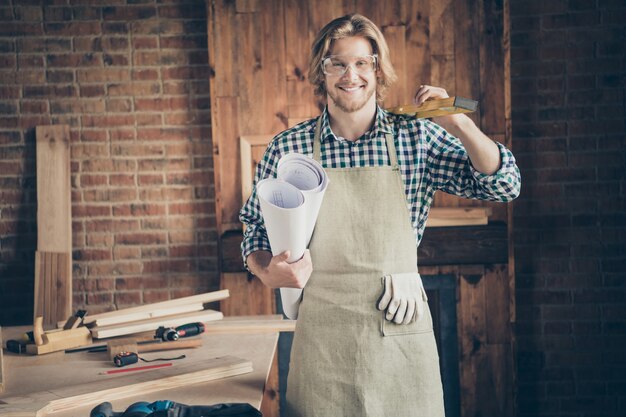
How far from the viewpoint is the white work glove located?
80.0 inches

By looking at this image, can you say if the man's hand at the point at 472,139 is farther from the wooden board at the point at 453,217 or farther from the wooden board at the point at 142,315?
the wooden board at the point at 453,217

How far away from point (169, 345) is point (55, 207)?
1.78 m

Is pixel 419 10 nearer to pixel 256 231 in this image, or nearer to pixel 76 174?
pixel 256 231

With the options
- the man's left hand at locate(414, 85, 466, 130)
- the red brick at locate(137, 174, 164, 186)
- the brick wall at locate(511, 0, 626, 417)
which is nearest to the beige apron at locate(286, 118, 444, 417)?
the man's left hand at locate(414, 85, 466, 130)

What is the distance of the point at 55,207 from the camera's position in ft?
12.6

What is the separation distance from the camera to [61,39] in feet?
12.7

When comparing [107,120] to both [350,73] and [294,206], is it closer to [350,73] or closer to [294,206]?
[350,73]

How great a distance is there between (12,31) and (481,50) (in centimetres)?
273

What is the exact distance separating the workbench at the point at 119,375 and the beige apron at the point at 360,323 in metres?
0.19

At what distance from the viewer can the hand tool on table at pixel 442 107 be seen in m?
1.82

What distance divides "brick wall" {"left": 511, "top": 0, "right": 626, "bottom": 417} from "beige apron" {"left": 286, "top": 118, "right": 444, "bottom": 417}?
1868mm

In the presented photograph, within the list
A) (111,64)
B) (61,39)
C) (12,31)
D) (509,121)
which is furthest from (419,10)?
(12,31)

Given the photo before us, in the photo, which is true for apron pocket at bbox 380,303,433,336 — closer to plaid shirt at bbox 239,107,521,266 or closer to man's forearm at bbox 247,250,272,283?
plaid shirt at bbox 239,107,521,266

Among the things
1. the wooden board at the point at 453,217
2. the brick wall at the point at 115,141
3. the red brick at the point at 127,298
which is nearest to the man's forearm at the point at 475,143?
the wooden board at the point at 453,217
